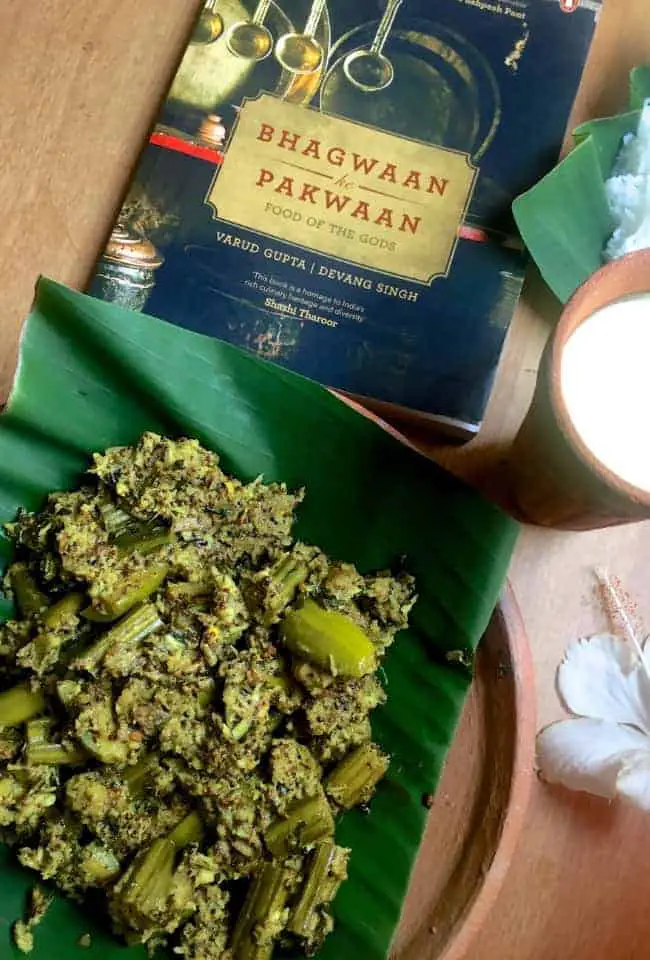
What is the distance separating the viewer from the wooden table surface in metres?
1.20

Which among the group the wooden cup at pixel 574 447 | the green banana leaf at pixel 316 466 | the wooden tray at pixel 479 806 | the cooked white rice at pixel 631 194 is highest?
the cooked white rice at pixel 631 194

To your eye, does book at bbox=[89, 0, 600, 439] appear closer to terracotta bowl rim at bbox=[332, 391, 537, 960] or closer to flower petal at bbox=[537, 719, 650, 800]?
terracotta bowl rim at bbox=[332, 391, 537, 960]

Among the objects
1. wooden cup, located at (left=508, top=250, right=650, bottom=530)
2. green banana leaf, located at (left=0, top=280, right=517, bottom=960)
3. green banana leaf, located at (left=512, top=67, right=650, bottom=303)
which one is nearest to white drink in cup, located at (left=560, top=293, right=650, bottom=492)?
wooden cup, located at (left=508, top=250, right=650, bottom=530)

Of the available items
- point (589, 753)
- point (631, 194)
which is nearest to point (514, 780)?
point (589, 753)

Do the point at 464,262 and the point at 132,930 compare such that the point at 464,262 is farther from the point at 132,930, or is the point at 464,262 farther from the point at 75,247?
the point at 132,930

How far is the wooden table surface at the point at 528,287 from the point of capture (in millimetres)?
1197

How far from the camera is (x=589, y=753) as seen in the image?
1.22 meters

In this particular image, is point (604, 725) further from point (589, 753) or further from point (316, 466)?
point (316, 466)

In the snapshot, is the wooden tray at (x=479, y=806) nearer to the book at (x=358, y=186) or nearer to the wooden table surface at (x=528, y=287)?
the wooden table surface at (x=528, y=287)

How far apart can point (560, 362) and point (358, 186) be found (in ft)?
1.84

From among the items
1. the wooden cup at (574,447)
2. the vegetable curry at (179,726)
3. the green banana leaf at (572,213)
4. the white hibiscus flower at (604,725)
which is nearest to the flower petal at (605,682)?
the white hibiscus flower at (604,725)

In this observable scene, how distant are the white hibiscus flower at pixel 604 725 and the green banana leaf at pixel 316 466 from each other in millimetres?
225

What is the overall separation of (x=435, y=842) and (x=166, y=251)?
0.95 metres

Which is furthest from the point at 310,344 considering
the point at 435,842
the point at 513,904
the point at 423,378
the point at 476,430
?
the point at 513,904
